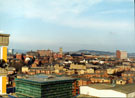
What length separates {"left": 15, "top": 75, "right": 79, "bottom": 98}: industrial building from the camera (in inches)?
1228

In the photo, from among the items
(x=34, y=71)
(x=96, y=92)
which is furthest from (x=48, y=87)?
(x=34, y=71)

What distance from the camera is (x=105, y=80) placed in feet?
252

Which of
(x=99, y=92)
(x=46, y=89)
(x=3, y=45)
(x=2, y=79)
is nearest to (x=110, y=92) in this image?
(x=99, y=92)

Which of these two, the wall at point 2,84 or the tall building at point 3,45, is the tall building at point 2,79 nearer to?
the wall at point 2,84

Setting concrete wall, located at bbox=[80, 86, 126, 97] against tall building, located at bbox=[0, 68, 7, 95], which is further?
concrete wall, located at bbox=[80, 86, 126, 97]

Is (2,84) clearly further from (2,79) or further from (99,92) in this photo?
(99,92)

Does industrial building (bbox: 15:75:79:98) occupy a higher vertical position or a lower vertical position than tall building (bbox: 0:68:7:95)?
lower

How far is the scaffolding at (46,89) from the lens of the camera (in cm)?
3119

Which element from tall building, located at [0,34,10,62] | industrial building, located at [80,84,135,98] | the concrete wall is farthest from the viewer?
the concrete wall

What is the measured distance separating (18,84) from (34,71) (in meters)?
62.1

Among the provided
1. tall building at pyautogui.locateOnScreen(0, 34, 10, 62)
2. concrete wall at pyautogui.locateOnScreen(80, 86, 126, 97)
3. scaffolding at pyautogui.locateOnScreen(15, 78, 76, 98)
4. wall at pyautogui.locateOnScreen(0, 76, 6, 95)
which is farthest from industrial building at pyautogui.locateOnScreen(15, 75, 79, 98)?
tall building at pyautogui.locateOnScreen(0, 34, 10, 62)

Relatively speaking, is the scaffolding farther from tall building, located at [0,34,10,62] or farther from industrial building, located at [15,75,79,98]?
tall building, located at [0,34,10,62]

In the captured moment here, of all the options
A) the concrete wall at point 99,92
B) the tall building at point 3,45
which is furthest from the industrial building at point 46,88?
the tall building at point 3,45

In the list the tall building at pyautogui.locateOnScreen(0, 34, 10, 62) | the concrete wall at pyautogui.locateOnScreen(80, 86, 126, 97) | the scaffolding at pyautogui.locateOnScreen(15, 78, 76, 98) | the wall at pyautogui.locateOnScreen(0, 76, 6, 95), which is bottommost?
the concrete wall at pyautogui.locateOnScreen(80, 86, 126, 97)
